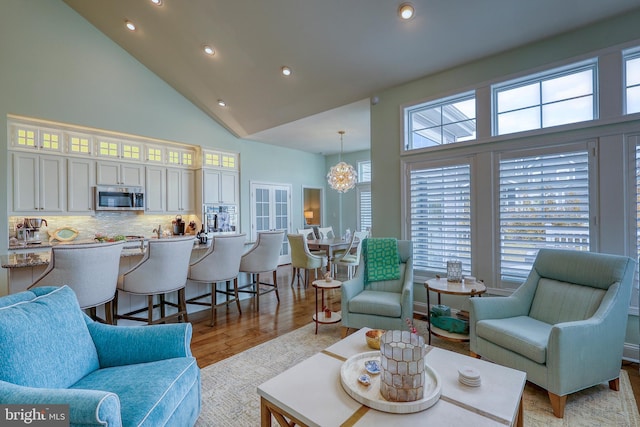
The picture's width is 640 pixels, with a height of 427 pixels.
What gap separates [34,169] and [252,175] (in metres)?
3.77

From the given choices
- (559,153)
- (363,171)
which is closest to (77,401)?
(559,153)

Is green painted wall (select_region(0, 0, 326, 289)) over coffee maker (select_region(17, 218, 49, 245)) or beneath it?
over

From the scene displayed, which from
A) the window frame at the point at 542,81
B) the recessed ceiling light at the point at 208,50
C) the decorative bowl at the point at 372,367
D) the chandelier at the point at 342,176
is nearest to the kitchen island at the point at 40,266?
the chandelier at the point at 342,176

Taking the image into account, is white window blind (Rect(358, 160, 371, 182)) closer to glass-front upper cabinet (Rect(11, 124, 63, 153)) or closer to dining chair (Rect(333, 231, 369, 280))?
dining chair (Rect(333, 231, 369, 280))

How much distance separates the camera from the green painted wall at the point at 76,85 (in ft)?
13.4

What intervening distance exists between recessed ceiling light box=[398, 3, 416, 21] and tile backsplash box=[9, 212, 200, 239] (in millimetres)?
5133

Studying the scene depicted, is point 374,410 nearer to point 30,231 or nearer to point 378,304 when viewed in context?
point 378,304

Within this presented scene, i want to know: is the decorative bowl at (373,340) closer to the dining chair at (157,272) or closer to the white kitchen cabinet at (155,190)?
the dining chair at (157,272)

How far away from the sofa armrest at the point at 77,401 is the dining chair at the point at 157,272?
1820mm

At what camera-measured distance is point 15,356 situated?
4.08 ft

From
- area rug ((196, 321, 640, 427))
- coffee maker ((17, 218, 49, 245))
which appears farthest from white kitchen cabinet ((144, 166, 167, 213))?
area rug ((196, 321, 640, 427))

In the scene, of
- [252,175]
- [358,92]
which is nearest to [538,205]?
[358,92]

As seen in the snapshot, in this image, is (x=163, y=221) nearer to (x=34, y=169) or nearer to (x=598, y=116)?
(x=34, y=169)

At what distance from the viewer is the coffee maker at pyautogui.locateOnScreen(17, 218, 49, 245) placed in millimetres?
4324
